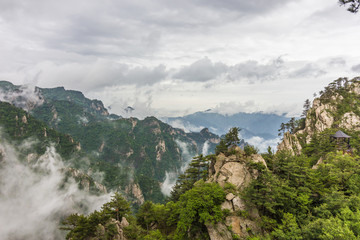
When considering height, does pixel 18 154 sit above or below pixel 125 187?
above

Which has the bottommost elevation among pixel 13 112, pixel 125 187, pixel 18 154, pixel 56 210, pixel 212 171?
pixel 125 187

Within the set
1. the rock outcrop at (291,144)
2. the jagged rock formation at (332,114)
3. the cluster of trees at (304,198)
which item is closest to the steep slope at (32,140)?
the rock outcrop at (291,144)

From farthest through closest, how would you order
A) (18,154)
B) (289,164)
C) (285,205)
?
(18,154) < (289,164) < (285,205)

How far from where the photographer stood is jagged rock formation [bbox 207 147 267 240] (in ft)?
91.5

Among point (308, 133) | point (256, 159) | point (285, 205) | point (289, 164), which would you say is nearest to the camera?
point (285, 205)

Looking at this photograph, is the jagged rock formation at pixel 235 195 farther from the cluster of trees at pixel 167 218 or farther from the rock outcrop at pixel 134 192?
the rock outcrop at pixel 134 192

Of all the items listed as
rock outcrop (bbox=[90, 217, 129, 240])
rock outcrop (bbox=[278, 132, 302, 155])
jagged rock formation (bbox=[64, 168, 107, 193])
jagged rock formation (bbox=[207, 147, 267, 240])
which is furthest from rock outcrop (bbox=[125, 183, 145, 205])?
jagged rock formation (bbox=[207, 147, 267, 240])

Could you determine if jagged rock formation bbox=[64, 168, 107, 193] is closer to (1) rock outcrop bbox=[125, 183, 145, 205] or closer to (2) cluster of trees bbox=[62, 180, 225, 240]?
(1) rock outcrop bbox=[125, 183, 145, 205]

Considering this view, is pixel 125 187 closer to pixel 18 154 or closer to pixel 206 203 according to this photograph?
pixel 18 154

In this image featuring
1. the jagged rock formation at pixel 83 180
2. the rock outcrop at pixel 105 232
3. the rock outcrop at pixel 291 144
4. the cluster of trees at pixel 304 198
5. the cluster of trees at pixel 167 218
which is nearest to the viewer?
the cluster of trees at pixel 304 198

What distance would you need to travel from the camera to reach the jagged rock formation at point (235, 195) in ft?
91.5

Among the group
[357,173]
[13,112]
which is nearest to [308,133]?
[357,173]

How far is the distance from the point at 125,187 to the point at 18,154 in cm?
9896

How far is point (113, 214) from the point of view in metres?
42.7
